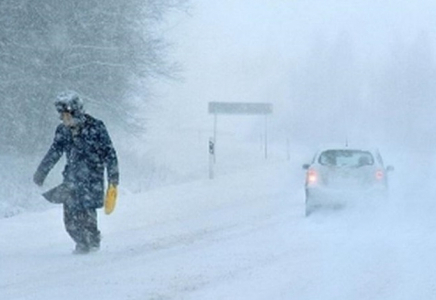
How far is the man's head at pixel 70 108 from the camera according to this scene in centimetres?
995

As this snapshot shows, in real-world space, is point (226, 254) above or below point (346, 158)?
below

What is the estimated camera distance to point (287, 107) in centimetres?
9581

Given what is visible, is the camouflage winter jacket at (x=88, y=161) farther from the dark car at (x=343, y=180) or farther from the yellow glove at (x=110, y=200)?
the dark car at (x=343, y=180)

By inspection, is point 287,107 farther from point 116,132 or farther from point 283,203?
point 283,203

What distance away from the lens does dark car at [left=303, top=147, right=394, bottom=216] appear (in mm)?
15742

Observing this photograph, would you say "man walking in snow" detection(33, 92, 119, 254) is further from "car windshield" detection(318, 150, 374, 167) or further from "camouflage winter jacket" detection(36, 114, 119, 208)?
"car windshield" detection(318, 150, 374, 167)

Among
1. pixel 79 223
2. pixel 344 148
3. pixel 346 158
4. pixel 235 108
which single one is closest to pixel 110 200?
pixel 79 223

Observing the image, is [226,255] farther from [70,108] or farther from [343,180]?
[343,180]

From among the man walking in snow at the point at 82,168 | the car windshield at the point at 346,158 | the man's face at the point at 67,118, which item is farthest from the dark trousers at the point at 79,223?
the car windshield at the point at 346,158

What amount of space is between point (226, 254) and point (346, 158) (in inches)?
→ 263

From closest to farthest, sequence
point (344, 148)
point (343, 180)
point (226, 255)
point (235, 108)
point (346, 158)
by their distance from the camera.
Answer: point (226, 255), point (343, 180), point (346, 158), point (344, 148), point (235, 108)

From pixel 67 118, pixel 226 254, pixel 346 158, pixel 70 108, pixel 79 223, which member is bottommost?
pixel 226 254

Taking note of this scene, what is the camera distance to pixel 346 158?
53.6ft

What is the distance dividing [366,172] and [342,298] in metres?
8.77
